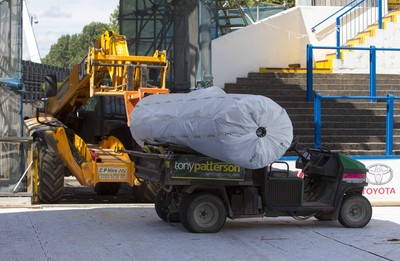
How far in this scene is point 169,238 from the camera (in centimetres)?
1094

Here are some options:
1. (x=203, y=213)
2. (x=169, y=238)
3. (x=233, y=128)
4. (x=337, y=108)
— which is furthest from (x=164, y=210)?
(x=337, y=108)

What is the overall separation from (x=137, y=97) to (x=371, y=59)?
24.5 feet

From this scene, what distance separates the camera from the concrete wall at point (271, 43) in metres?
21.6

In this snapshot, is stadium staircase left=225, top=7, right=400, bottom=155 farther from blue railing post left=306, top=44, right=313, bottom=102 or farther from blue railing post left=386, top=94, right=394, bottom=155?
blue railing post left=386, top=94, right=394, bottom=155

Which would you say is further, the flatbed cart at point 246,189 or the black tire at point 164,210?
the black tire at point 164,210

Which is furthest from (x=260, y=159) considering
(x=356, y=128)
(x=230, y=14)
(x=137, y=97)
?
(x=230, y=14)

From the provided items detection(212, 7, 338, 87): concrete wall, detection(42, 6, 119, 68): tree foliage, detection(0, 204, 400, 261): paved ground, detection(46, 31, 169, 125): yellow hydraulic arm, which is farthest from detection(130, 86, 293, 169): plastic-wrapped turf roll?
→ detection(42, 6, 119, 68): tree foliage

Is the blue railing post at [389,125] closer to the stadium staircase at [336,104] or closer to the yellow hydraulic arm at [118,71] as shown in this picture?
the stadium staircase at [336,104]

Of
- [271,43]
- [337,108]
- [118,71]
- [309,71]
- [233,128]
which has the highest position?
→ [271,43]

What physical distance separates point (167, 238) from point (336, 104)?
986 cm

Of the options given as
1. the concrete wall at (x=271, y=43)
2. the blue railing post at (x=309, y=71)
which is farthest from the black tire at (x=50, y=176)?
the concrete wall at (x=271, y=43)

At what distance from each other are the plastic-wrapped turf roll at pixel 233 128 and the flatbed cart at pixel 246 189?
0.31 m

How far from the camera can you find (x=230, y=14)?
29266mm

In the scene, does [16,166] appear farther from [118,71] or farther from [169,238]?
[169,238]
